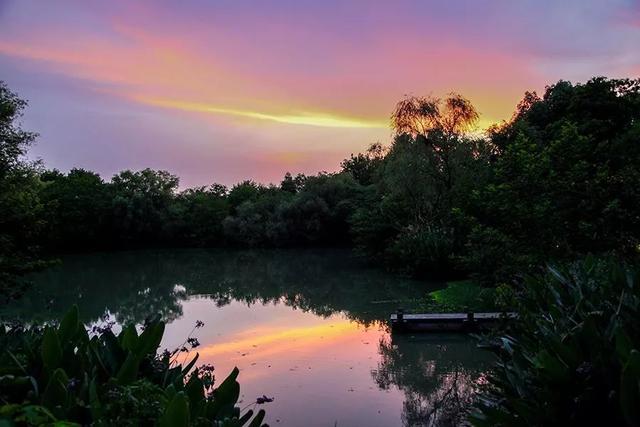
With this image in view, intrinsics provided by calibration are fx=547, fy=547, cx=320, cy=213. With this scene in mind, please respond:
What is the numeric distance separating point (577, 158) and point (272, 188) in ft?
121

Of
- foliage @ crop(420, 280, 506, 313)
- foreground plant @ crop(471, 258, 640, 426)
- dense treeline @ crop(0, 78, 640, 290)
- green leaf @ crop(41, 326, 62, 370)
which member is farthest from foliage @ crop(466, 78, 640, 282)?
green leaf @ crop(41, 326, 62, 370)

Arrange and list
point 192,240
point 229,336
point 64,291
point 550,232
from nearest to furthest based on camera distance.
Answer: point 550,232
point 229,336
point 64,291
point 192,240

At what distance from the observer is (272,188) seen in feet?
151

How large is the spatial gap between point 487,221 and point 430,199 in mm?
6584

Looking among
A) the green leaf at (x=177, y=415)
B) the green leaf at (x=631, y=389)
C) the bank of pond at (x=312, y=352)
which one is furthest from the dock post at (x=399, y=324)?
the green leaf at (x=177, y=415)

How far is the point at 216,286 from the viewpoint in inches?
828

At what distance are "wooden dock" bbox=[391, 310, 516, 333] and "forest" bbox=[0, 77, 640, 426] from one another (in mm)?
939

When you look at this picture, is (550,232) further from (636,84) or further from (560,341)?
(636,84)

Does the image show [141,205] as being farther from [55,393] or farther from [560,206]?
[55,393]

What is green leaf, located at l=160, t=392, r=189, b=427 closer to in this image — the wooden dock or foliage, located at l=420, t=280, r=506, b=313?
the wooden dock

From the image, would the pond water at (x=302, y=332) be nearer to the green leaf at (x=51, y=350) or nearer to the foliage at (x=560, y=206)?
the foliage at (x=560, y=206)

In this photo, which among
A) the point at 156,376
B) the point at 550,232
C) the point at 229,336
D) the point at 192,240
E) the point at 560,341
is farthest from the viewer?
the point at 192,240

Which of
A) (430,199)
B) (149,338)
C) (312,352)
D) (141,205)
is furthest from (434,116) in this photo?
(141,205)

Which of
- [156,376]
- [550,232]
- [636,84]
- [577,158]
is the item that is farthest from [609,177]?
[636,84]
